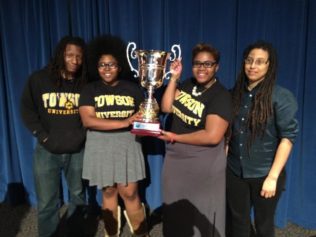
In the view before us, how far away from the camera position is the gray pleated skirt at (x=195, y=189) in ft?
5.70

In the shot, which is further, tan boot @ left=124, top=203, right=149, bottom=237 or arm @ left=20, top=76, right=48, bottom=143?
tan boot @ left=124, top=203, right=149, bottom=237

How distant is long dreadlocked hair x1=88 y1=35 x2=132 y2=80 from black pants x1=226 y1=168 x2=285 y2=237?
104 centimetres

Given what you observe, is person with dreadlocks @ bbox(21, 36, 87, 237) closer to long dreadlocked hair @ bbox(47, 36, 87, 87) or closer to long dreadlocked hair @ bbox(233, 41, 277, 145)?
long dreadlocked hair @ bbox(47, 36, 87, 87)

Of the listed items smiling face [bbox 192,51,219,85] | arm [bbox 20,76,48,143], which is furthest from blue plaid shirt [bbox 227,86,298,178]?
arm [bbox 20,76,48,143]

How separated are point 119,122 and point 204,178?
603mm

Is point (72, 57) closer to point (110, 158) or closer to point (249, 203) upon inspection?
point (110, 158)

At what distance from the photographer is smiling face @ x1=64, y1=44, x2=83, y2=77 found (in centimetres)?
191

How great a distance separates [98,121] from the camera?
1825mm

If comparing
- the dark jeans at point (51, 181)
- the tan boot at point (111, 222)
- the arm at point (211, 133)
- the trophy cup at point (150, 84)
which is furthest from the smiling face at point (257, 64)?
the tan boot at point (111, 222)

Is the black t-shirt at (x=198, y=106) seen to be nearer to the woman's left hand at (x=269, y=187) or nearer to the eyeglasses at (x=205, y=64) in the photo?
the eyeglasses at (x=205, y=64)

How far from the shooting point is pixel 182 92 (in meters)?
1.82

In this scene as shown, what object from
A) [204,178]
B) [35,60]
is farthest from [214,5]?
[35,60]

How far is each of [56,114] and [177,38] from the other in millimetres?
1042

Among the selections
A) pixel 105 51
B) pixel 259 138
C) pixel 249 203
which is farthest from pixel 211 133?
pixel 105 51
